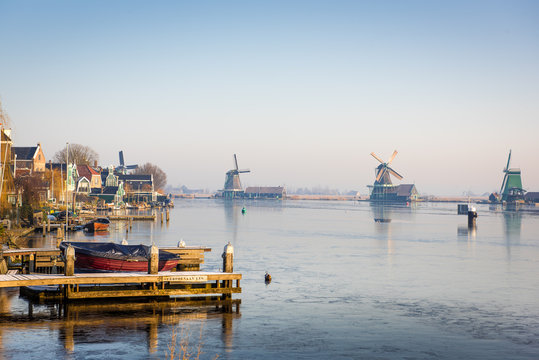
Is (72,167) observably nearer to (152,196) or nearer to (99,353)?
(152,196)

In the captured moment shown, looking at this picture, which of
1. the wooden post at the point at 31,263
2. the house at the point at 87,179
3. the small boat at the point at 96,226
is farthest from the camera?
the house at the point at 87,179

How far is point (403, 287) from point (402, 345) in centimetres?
1626

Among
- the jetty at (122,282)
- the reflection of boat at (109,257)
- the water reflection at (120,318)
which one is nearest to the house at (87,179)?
the reflection of boat at (109,257)

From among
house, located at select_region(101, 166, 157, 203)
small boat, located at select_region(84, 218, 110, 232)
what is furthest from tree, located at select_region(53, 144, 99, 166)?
small boat, located at select_region(84, 218, 110, 232)

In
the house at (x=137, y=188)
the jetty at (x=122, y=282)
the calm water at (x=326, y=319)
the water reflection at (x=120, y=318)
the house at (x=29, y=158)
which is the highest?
the house at (x=29, y=158)

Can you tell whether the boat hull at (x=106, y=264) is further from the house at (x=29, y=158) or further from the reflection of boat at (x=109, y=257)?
the house at (x=29, y=158)

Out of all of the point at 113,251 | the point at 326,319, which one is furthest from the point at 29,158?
the point at 326,319

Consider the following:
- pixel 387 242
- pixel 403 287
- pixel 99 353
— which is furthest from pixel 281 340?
pixel 387 242

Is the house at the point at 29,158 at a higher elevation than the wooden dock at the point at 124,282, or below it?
higher

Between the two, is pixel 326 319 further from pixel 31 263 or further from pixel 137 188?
pixel 137 188

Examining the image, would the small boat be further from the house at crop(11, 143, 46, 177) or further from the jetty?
the jetty

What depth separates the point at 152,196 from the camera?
18712 cm

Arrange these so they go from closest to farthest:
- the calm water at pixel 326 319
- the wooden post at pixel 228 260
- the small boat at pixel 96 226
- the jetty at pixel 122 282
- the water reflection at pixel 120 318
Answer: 1. the calm water at pixel 326 319
2. the water reflection at pixel 120 318
3. the jetty at pixel 122 282
4. the wooden post at pixel 228 260
5. the small boat at pixel 96 226

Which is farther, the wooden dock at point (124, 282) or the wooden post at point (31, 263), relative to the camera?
the wooden post at point (31, 263)
